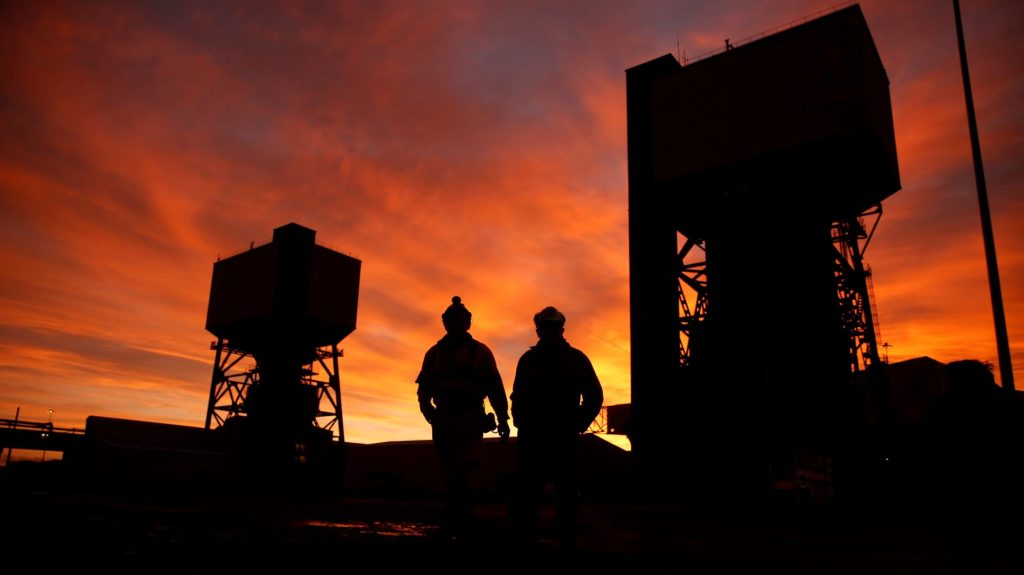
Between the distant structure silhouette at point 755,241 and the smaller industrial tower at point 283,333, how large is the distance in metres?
25.8

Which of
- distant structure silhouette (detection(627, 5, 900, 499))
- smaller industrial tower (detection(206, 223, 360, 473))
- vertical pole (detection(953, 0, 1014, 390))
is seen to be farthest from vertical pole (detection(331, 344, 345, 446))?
vertical pole (detection(953, 0, 1014, 390))

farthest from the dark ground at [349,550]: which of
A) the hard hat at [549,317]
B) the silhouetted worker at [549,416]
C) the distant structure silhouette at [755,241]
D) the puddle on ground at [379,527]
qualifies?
the distant structure silhouette at [755,241]

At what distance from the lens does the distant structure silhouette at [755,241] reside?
73.5 feet

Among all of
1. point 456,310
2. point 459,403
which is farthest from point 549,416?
point 456,310

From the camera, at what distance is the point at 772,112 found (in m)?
22.9

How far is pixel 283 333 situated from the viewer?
43.6 metres

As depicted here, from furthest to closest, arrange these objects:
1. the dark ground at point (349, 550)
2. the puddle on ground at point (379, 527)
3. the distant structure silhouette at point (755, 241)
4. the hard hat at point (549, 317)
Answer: the distant structure silhouette at point (755, 241) → the puddle on ground at point (379, 527) → the hard hat at point (549, 317) → the dark ground at point (349, 550)

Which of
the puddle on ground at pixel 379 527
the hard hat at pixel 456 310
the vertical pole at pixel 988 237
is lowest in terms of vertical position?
the puddle on ground at pixel 379 527

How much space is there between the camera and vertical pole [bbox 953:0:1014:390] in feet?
37.1

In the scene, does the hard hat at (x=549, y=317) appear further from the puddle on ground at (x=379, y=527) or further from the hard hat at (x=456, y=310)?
the puddle on ground at (x=379, y=527)

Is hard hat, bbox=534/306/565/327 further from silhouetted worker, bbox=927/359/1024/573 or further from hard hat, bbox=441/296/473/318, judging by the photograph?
silhouetted worker, bbox=927/359/1024/573

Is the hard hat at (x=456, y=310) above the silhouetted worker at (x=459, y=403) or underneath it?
above

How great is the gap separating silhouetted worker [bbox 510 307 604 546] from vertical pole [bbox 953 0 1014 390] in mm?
9983

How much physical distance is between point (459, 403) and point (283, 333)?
4084 cm
